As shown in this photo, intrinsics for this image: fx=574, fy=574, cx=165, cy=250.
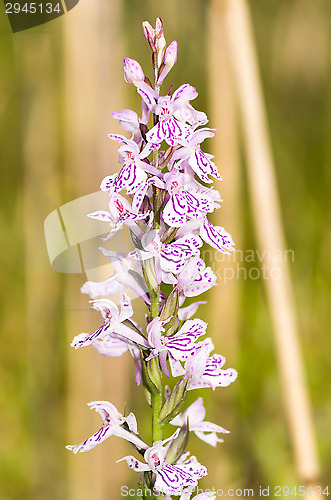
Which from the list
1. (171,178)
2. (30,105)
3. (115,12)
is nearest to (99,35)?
(115,12)

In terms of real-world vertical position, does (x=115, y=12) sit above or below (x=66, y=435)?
above

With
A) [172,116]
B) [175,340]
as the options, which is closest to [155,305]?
[175,340]

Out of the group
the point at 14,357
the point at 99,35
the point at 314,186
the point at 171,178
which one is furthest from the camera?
the point at 314,186

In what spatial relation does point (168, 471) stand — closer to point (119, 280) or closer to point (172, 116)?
point (119, 280)

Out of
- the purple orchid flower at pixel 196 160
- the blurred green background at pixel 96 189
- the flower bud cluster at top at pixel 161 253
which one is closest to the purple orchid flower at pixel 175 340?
the flower bud cluster at top at pixel 161 253

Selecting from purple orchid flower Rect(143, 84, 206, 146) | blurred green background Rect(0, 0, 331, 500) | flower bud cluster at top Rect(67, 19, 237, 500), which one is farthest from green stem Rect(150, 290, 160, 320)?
blurred green background Rect(0, 0, 331, 500)

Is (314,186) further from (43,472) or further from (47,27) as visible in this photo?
(43,472)

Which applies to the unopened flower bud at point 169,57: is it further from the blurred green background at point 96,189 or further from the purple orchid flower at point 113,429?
the blurred green background at point 96,189
